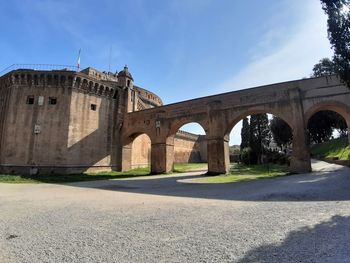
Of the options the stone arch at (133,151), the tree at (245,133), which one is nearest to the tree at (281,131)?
the tree at (245,133)

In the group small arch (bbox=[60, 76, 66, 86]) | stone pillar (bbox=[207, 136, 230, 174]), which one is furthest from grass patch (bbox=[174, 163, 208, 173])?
small arch (bbox=[60, 76, 66, 86])

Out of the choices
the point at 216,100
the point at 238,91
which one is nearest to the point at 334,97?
the point at 238,91

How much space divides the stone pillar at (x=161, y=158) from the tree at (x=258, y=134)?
13.8m

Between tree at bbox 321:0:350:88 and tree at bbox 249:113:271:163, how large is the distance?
20.9 meters

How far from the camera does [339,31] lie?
41.1 feet

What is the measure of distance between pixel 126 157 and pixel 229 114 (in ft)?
42.5

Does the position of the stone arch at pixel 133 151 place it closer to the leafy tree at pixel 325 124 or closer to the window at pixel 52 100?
the window at pixel 52 100

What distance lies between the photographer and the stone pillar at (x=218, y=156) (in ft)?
68.2

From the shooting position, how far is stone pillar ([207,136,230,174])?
2078 centimetres

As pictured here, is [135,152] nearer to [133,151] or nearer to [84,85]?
[133,151]

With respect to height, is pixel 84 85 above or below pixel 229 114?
above

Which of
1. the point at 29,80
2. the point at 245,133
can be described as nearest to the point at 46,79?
the point at 29,80

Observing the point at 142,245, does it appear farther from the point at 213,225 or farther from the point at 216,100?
the point at 216,100

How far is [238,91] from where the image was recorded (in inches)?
830
